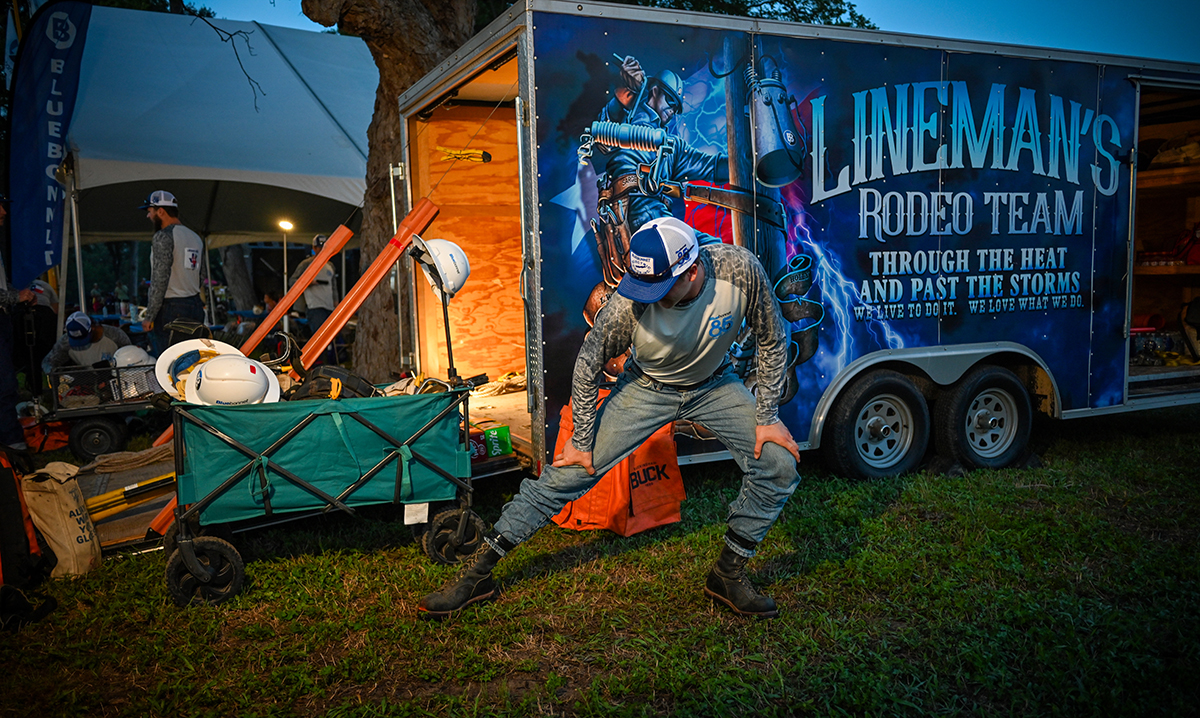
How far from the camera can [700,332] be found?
3355 mm

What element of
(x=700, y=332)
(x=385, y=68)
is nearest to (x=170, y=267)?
(x=385, y=68)

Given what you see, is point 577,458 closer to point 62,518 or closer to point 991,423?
point 62,518

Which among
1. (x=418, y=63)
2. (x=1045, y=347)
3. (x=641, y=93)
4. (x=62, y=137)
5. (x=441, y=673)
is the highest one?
(x=418, y=63)

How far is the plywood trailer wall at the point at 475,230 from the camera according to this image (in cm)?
647

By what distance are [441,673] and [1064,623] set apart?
2798 mm

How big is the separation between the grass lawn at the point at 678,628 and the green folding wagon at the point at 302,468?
261 millimetres

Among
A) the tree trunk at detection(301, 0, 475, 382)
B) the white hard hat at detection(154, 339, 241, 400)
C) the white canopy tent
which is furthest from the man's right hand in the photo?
the white canopy tent

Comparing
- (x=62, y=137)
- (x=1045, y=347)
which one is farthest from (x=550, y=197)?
(x=62, y=137)

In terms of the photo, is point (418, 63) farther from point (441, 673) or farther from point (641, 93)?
point (441, 673)

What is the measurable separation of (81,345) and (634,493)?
22.4 feet

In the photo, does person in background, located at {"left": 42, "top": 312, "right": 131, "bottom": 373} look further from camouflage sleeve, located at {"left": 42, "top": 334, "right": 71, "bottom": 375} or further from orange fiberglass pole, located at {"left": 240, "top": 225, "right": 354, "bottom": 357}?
orange fiberglass pole, located at {"left": 240, "top": 225, "right": 354, "bottom": 357}

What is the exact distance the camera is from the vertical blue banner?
802 cm

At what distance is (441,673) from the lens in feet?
10.4

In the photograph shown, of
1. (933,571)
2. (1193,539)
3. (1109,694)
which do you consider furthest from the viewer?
(1193,539)
